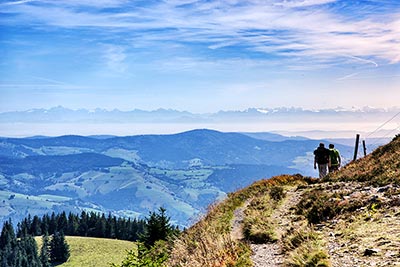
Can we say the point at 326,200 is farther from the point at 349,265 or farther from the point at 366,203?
the point at 349,265

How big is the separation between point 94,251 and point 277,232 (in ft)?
447

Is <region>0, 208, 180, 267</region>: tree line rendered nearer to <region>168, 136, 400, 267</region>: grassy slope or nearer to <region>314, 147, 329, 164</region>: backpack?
<region>314, 147, 329, 164</region>: backpack

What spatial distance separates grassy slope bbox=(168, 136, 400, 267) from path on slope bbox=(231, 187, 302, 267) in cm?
25

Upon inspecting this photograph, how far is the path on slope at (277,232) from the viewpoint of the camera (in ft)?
42.6

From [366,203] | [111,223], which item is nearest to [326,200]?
[366,203]

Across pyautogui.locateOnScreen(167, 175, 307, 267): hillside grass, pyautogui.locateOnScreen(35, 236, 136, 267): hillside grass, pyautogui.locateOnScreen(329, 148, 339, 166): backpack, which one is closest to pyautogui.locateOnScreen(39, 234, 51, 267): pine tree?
pyautogui.locateOnScreen(35, 236, 136, 267): hillside grass

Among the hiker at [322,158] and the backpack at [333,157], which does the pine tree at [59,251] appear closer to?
the hiker at [322,158]

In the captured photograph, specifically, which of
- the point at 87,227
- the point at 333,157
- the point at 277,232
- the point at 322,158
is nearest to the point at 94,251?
the point at 87,227

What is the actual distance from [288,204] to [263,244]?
8.19 meters

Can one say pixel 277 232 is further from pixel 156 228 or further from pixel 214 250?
pixel 156 228

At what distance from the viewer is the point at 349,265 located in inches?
413

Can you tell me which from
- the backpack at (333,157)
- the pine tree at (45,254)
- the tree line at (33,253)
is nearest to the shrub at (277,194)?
the backpack at (333,157)

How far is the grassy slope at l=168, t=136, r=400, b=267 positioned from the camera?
36.8 feet

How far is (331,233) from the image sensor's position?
14.1 metres
